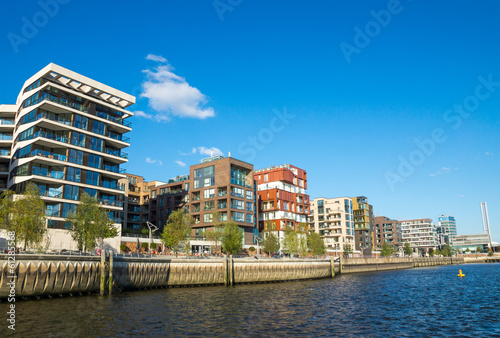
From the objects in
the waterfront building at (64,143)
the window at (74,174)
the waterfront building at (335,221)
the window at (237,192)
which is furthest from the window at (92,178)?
the waterfront building at (335,221)

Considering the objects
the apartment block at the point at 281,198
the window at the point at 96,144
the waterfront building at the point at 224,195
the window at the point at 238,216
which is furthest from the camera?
the apartment block at the point at 281,198

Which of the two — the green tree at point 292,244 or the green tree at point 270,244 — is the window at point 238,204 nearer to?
the green tree at point 270,244

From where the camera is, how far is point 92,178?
69750 mm

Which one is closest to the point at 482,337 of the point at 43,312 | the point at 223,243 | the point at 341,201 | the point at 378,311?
the point at 378,311

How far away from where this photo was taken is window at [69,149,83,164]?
67.0 metres

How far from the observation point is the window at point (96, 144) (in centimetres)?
7094

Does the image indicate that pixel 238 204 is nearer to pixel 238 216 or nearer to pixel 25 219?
pixel 238 216

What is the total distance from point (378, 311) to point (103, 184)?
5525cm

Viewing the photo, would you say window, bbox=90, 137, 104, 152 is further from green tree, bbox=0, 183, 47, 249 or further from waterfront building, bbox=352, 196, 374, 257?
waterfront building, bbox=352, 196, 374, 257

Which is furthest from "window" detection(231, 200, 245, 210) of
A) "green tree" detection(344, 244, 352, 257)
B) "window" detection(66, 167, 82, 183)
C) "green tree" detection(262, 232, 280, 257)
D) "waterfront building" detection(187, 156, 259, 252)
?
"green tree" detection(344, 244, 352, 257)

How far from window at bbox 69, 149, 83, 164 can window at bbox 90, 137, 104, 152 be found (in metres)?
2.92

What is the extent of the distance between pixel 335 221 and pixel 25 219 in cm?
12809

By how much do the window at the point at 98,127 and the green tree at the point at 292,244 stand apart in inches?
2026

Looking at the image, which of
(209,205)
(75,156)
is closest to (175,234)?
(75,156)
